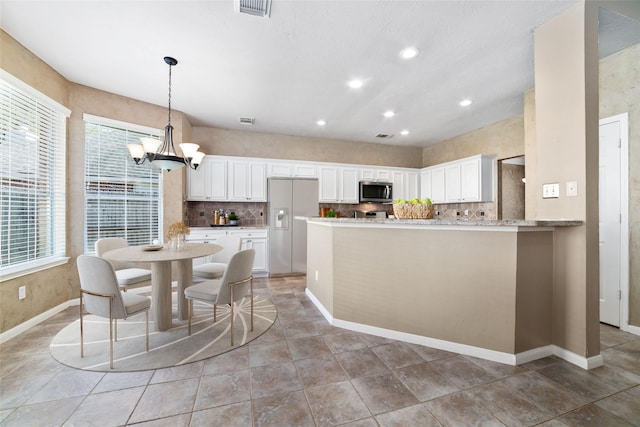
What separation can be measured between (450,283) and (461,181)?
10.9ft

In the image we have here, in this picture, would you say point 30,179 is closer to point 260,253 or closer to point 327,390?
point 260,253

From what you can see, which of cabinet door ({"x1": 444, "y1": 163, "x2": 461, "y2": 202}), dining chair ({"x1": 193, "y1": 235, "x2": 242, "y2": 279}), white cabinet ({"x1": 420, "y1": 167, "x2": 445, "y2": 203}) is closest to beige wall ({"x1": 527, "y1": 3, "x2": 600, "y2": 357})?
cabinet door ({"x1": 444, "y1": 163, "x2": 461, "y2": 202})

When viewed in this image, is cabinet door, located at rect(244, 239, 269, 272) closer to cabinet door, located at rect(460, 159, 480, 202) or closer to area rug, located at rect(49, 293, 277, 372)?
area rug, located at rect(49, 293, 277, 372)

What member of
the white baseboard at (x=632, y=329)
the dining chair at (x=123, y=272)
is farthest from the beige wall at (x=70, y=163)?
the white baseboard at (x=632, y=329)

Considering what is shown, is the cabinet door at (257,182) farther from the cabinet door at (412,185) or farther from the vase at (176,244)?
the cabinet door at (412,185)

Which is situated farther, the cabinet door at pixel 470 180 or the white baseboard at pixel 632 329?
the cabinet door at pixel 470 180

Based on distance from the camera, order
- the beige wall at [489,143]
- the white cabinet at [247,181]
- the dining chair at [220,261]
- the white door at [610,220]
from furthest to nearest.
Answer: the white cabinet at [247,181] < the beige wall at [489,143] < the dining chair at [220,261] < the white door at [610,220]

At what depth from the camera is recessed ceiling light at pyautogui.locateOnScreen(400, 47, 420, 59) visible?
246cm

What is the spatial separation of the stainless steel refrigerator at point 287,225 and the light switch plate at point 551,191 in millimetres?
3407

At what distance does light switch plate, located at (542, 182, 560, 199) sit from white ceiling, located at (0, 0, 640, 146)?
132 centimetres

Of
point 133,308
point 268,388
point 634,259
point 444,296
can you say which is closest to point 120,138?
point 133,308

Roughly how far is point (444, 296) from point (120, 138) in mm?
4363

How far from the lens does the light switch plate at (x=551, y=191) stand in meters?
2.03

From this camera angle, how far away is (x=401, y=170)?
580 centimetres
